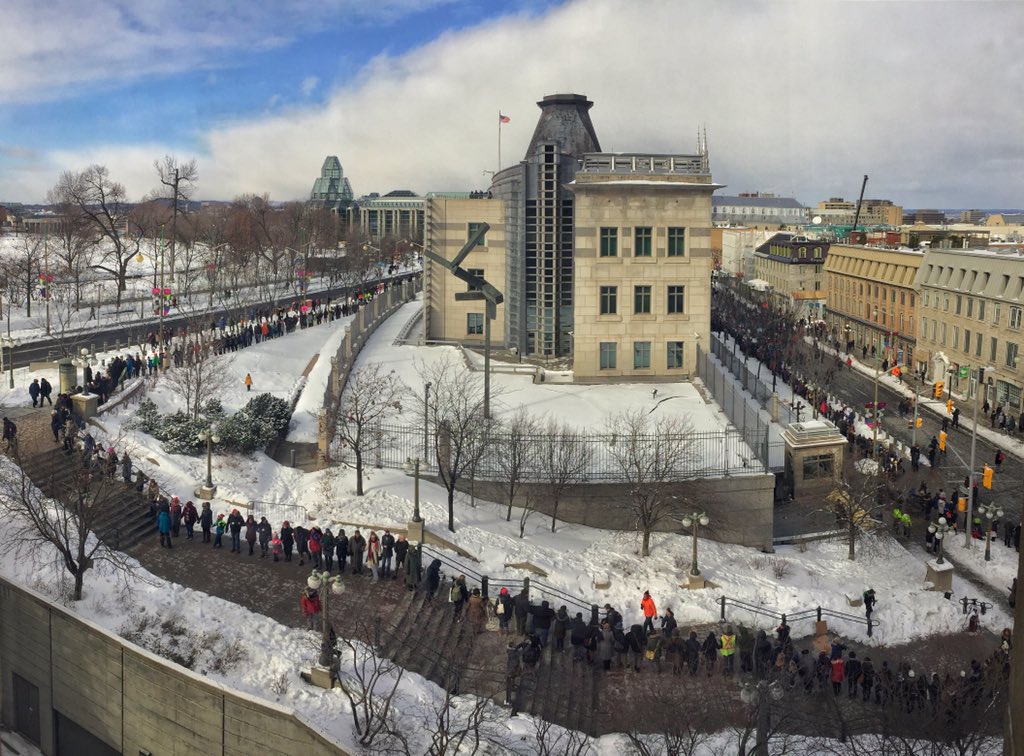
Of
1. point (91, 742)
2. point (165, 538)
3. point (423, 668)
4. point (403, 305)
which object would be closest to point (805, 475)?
point (423, 668)

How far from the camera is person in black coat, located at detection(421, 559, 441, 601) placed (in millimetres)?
23750

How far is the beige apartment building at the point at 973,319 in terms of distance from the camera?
54.2 meters

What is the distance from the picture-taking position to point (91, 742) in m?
22.0

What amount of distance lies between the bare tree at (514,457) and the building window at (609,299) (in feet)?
46.0

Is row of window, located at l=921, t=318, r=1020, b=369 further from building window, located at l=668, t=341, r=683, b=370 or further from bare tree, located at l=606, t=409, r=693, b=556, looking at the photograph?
bare tree, located at l=606, t=409, r=693, b=556

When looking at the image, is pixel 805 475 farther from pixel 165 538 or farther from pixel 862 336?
pixel 862 336

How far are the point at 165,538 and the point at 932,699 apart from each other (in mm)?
19388

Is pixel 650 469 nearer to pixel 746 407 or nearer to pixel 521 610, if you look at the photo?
pixel 746 407

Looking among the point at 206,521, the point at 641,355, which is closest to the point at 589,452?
the point at 206,521

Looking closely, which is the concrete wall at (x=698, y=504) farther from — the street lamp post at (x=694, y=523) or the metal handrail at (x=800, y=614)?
the metal handrail at (x=800, y=614)

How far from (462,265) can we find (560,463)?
3020cm

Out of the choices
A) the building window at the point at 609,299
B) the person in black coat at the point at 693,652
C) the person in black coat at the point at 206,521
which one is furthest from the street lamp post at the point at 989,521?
the person in black coat at the point at 206,521

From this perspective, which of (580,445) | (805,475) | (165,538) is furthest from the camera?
(805,475)

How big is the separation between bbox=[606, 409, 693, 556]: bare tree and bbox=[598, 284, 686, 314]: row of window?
42.7 ft
